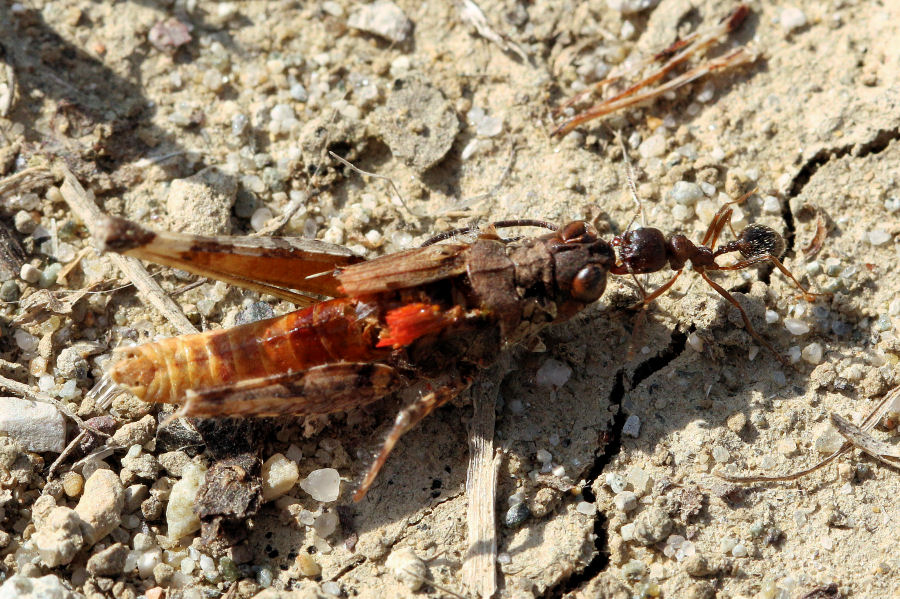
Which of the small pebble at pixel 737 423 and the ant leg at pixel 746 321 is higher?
the ant leg at pixel 746 321

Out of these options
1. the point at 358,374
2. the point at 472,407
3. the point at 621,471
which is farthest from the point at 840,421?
the point at 358,374

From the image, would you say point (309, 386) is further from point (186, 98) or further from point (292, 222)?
point (186, 98)

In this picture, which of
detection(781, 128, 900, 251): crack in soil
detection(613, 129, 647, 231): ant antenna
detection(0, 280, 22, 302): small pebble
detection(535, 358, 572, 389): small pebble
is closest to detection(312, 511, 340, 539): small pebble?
detection(535, 358, 572, 389): small pebble

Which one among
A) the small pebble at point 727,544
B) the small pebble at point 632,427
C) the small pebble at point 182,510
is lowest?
the small pebble at point 727,544

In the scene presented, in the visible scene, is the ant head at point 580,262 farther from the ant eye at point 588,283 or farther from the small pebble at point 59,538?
the small pebble at point 59,538

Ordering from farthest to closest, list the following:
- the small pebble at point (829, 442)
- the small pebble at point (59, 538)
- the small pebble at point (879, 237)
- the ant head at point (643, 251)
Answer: the small pebble at point (879, 237)
the ant head at point (643, 251)
the small pebble at point (829, 442)
the small pebble at point (59, 538)

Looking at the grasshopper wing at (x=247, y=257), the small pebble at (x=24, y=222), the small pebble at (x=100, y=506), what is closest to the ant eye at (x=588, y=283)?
the grasshopper wing at (x=247, y=257)
